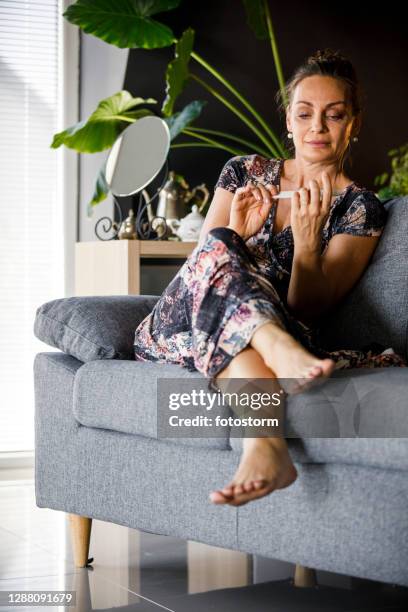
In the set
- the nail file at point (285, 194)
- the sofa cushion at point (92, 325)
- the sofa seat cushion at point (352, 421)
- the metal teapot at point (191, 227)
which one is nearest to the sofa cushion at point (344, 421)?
the sofa seat cushion at point (352, 421)

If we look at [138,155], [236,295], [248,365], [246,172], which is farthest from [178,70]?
[248,365]

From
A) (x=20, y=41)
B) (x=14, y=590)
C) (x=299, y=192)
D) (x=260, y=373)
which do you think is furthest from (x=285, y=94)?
(x=20, y=41)

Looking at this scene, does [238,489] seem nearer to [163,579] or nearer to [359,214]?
[163,579]

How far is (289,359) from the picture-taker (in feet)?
5.49

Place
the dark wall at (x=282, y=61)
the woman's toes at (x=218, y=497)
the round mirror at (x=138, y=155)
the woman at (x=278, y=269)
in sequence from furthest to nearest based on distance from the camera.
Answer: the dark wall at (x=282, y=61) → the round mirror at (x=138, y=155) → the woman at (x=278, y=269) → the woman's toes at (x=218, y=497)

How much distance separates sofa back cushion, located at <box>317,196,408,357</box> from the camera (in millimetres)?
2242

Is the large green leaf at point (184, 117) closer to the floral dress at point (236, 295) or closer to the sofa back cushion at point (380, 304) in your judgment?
the floral dress at point (236, 295)

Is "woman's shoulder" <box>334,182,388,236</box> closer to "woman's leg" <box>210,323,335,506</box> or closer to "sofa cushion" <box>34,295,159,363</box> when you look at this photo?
"sofa cushion" <box>34,295,159,363</box>

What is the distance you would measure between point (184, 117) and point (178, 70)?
0.19m

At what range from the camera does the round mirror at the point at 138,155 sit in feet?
12.0

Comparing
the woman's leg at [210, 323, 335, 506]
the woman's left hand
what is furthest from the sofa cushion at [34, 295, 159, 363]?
the woman's leg at [210, 323, 335, 506]

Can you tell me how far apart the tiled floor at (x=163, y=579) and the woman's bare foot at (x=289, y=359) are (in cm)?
62

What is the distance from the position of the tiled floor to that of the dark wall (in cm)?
195

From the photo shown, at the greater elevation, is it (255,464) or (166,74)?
(166,74)
